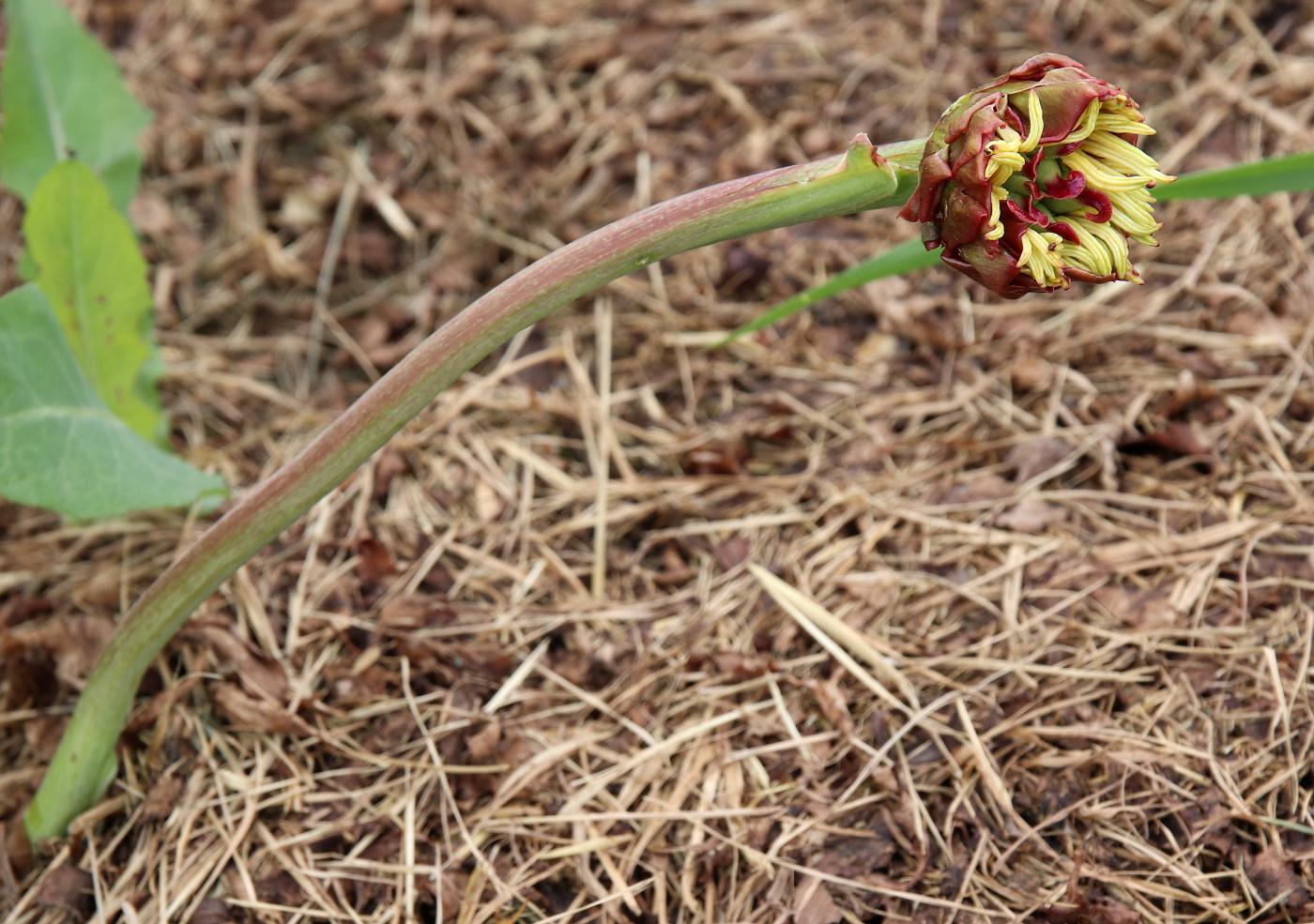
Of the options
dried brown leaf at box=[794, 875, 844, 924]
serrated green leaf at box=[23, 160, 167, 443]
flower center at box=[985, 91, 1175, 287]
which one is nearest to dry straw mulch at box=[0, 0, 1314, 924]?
dried brown leaf at box=[794, 875, 844, 924]

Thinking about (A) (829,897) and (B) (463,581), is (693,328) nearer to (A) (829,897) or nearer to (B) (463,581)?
(B) (463,581)

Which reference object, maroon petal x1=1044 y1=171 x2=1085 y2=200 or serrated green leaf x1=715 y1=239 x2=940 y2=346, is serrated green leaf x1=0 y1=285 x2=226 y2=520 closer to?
serrated green leaf x1=715 y1=239 x2=940 y2=346

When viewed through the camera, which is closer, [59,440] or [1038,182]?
[1038,182]

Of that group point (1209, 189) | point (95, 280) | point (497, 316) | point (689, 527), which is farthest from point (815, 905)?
point (95, 280)

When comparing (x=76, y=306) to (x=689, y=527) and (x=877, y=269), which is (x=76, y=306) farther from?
(x=877, y=269)

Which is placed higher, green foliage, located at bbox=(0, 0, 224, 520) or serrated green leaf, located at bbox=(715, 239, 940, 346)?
green foliage, located at bbox=(0, 0, 224, 520)

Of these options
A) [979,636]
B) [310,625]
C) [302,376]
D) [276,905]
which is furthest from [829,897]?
[302,376]
